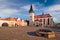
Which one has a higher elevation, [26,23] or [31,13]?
[31,13]

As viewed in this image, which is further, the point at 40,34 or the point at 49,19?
the point at 49,19

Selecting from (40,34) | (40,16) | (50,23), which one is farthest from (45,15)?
(40,34)

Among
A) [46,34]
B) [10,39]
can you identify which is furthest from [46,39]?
[10,39]

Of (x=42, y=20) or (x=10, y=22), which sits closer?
(x=10, y=22)

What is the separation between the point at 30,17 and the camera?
11362 cm

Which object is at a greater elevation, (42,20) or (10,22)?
(42,20)

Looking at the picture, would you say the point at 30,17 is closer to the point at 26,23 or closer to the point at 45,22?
the point at 26,23

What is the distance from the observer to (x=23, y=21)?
107 meters

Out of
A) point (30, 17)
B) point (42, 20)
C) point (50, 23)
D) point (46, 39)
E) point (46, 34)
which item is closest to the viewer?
point (46, 39)

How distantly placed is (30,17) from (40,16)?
29.0 ft

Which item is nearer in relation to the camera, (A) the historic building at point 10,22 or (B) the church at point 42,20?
(A) the historic building at point 10,22

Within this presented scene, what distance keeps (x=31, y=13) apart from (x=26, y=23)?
12.5 m

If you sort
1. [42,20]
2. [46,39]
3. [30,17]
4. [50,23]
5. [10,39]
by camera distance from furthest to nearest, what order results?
1. [30,17]
2. [42,20]
3. [50,23]
4. [46,39]
5. [10,39]

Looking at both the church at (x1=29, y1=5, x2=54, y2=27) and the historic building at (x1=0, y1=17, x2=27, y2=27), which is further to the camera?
the church at (x1=29, y1=5, x2=54, y2=27)
